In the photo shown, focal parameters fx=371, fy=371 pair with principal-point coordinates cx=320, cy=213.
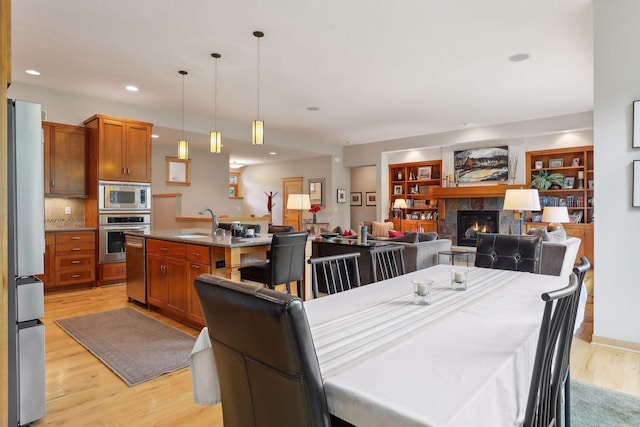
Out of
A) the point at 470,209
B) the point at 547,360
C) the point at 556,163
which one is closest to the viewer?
the point at 547,360

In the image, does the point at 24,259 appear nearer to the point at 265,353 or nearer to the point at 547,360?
the point at 265,353

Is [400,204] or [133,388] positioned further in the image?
[400,204]

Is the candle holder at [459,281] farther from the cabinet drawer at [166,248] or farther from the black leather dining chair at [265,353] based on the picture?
the cabinet drawer at [166,248]

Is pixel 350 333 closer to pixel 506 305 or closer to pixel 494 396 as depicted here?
pixel 494 396

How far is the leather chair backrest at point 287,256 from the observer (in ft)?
9.90

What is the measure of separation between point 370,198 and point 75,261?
269 inches

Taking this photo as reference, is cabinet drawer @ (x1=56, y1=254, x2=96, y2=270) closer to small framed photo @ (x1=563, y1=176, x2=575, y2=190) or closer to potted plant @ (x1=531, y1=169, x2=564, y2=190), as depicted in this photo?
potted plant @ (x1=531, y1=169, x2=564, y2=190)

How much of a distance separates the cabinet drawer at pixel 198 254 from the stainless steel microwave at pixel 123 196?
2631 millimetres

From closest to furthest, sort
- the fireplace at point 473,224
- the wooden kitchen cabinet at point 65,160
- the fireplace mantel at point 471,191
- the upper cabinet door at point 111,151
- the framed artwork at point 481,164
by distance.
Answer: the wooden kitchen cabinet at point 65,160 < the upper cabinet door at point 111,151 < the fireplace mantel at point 471,191 < the framed artwork at point 481,164 < the fireplace at point 473,224

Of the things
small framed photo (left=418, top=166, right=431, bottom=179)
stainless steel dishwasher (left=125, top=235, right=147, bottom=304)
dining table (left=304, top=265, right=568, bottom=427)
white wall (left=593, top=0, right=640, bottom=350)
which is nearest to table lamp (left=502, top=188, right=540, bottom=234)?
white wall (left=593, top=0, right=640, bottom=350)

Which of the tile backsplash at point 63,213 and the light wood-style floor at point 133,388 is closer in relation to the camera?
the light wood-style floor at point 133,388

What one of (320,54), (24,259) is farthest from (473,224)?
(24,259)

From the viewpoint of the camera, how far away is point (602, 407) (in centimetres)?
203

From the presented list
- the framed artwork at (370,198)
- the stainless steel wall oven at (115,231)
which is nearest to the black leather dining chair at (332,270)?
the stainless steel wall oven at (115,231)
